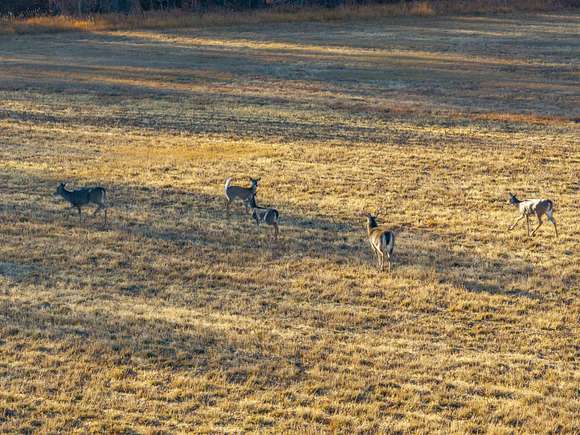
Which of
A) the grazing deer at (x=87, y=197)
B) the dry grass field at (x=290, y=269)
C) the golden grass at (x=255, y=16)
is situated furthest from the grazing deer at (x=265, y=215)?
the golden grass at (x=255, y=16)

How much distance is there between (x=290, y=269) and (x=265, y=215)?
1.95 metres

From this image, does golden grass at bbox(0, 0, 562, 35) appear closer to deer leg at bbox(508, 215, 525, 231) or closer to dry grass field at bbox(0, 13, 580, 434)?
dry grass field at bbox(0, 13, 580, 434)

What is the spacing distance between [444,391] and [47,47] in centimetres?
4678

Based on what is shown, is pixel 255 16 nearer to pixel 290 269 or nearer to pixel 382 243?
pixel 290 269

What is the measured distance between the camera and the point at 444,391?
12.0m

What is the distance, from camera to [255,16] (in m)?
66.0

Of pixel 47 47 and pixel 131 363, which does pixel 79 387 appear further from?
pixel 47 47

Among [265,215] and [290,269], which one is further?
[265,215]

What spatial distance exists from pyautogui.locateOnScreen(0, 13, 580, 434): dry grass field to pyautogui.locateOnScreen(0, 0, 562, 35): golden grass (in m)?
24.0

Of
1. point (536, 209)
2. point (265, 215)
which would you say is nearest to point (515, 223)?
A: point (536, 209)

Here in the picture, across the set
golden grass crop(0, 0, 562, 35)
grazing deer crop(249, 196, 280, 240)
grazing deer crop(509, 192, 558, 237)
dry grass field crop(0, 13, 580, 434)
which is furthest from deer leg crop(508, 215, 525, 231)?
golden grass crop(0, 0, 562, 35)

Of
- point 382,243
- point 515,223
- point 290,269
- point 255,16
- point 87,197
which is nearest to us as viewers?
point 382,243

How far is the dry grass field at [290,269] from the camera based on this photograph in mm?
11664

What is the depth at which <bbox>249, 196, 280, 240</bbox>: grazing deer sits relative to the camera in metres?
18.3
